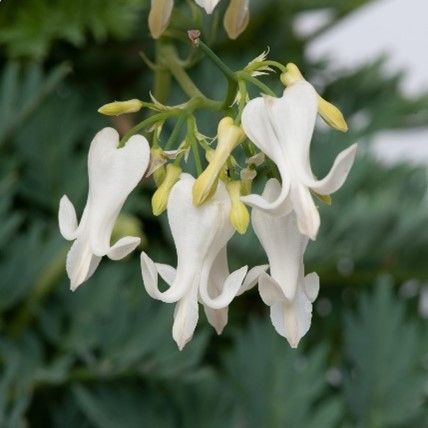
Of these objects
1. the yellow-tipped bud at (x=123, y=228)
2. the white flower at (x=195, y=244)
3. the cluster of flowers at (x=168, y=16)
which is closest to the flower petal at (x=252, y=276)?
the white flower at (x=195, y=244)

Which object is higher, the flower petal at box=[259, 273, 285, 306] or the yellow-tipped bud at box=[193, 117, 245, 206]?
the yellow-tipped bud at box=[193, 117, 245, 206]

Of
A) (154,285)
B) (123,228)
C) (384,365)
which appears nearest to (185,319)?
(154,285)

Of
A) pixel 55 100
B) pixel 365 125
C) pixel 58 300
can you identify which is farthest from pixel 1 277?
pixel 365 125

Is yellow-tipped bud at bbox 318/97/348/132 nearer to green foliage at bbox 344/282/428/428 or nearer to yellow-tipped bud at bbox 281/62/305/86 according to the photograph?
yellow-tipped bud at bbox 281/62/305/86

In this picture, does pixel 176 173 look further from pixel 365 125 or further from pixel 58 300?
pixel 365 125

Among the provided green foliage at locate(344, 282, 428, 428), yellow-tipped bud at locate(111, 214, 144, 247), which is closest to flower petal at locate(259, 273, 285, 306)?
yellow-tipped bud at locate(111, 214, 144, 247)

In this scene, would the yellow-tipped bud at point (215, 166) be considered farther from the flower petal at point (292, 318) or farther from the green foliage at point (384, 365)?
the green foliage at point (384, 365)
